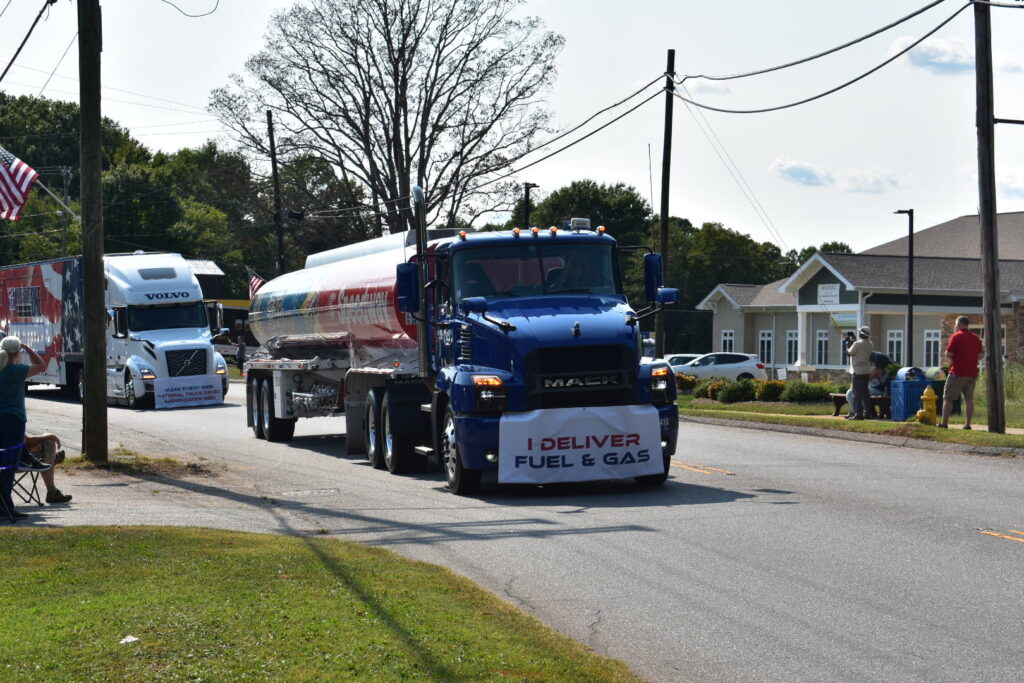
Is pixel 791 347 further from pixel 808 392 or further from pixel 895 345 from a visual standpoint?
pixel 808 392

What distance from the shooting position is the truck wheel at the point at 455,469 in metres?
14.5

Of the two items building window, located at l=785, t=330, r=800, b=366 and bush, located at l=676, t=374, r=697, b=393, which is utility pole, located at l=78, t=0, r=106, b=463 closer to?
bush, located at l=676, t=374, r=697, b=393

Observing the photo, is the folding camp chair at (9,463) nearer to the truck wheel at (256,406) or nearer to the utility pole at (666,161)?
the truck wheel at (256,406)

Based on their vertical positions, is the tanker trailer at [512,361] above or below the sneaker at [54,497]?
above

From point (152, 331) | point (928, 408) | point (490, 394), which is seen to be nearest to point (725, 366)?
point (152, 331)

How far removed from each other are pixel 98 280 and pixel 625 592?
10.6 meters

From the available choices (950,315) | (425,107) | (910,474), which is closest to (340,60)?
(425,107)

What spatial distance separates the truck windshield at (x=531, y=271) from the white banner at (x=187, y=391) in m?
18.9

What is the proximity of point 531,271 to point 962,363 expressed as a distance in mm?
10172

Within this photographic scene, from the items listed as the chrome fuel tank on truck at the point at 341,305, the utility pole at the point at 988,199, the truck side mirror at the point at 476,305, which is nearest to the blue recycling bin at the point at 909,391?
the utility pole at the point at 988,199

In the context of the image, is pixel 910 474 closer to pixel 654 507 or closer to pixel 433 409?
pixel 654 507

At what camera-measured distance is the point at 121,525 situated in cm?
1184

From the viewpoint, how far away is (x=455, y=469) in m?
14.7

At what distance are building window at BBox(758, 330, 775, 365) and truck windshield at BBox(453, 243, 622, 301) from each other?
48.2m
